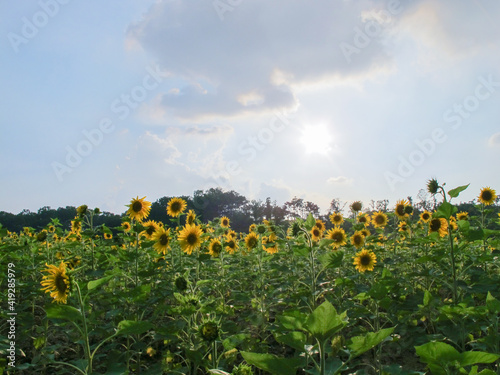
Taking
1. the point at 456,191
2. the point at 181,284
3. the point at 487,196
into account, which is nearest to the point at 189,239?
the point at 181,284

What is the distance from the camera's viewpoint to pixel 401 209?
7.34 metres

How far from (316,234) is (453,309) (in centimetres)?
532

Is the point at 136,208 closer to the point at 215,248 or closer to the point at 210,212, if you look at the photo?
the point at 215,248

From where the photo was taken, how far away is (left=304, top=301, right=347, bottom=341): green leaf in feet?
4.26

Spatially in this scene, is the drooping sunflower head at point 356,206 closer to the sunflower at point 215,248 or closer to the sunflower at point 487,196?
the sunflower at point 487,196

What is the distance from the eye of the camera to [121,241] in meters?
5.84

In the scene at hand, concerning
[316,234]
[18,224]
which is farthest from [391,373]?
[18,224]

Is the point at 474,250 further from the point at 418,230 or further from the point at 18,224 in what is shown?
the point at 18,224

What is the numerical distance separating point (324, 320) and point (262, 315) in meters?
2.96

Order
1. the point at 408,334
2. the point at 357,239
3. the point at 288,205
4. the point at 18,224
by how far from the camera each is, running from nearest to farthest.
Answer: the point at 408,334 → the point at 357,239 → the point at 288,205 → the point at 18,224

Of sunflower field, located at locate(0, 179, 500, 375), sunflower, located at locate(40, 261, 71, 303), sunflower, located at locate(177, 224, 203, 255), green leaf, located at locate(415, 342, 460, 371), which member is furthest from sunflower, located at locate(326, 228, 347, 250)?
green leaf, located at locate(415, 342, 460, 371)

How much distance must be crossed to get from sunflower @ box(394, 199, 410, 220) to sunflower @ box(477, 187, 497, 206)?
2.14 metres

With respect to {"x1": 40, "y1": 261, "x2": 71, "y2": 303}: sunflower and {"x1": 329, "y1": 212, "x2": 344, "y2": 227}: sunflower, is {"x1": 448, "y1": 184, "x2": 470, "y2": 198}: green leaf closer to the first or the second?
{"x1": 40, "y1": 261, "x2": 71, "y2": 303}: sunflower

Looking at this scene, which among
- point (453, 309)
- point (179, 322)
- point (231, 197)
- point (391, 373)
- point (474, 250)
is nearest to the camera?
point (391, 373)
